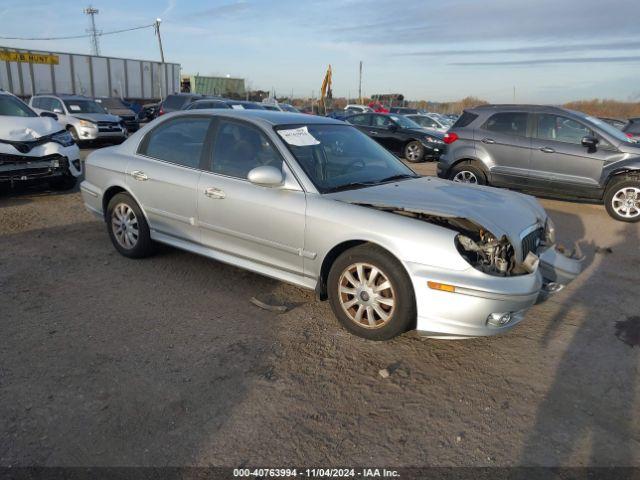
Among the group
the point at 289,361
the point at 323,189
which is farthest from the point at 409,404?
the point at 323,189

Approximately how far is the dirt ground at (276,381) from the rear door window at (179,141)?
1.14m

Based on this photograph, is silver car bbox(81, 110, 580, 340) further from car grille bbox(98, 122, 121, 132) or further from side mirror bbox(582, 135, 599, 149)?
car grille bbox(98, 122, 121, 132)

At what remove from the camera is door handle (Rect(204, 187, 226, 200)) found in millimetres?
4254

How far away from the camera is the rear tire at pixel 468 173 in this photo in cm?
897

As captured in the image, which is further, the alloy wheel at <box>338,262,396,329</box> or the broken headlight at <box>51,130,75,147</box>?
the broken headlight at <box>51,130,75,147</box>

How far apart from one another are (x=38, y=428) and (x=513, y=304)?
2901 mm

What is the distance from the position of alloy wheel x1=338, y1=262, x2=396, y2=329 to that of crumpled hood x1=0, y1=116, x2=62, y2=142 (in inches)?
250

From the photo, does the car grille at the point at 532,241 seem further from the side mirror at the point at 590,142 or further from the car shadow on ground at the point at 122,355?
the side mirror at the point at 590,142

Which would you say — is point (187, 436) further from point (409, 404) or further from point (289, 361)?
point (409, 404)

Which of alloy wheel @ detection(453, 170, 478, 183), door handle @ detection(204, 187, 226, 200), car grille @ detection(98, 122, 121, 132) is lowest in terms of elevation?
alloy wheel @ detection(453, 170, 478, 183)

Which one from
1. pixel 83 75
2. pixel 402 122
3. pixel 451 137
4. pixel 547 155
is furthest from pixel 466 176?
pixel 83 75

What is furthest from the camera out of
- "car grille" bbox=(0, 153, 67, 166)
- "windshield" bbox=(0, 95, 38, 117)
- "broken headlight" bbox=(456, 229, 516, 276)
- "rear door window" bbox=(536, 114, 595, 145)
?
"rear door window" bbox=(536, 114, 595, 145)

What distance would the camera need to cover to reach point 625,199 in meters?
8.02

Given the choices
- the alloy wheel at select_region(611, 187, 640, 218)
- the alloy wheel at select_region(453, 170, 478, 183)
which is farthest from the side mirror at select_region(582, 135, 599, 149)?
the alloy wheel at select_region(453, 170, 478, 183)
